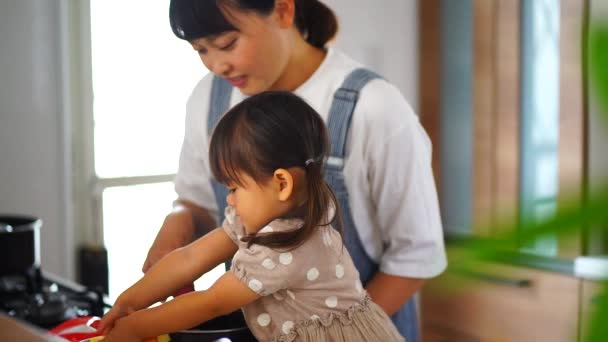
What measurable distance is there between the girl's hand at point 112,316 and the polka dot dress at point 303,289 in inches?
4.7

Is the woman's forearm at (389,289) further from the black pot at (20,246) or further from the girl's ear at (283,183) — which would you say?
the black pot at (20,246)

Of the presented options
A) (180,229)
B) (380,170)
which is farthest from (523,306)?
(180,229)

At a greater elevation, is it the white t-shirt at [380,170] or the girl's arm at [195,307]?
the white t-shirt at [380,170]

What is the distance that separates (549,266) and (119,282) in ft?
2.27

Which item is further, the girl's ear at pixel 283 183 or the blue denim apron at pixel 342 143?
the blue denim apron at pixel 342 143

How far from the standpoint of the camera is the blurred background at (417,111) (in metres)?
0.81

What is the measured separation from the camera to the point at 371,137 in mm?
804

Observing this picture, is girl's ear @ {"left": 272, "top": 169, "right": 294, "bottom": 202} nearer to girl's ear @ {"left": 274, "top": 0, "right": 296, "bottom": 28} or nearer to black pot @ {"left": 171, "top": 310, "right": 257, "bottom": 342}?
black pot @ {"left": 171, "top": 310, "right": 257, "bottom": 342}

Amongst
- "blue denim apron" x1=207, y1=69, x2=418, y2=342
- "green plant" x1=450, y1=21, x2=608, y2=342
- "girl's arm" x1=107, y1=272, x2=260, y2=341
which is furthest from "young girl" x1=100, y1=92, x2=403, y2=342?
"green plant" x1=450, y1=21, x2=608, y2=342

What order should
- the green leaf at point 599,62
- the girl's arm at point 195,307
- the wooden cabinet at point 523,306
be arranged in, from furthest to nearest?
the wooden cabinet at point 523,306
the girl's arm at point 195,307
the green leaf at point 599,62

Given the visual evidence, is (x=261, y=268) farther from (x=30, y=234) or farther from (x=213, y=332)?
(x=30, y=234)

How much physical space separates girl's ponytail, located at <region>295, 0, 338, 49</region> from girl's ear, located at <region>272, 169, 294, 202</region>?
0.25 m

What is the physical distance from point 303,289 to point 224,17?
1.03 feet

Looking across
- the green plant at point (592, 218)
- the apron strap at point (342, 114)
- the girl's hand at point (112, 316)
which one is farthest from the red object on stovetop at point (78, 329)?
the green plant at point (592, 218)
